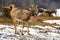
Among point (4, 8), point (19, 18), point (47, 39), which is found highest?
point (4, 8)

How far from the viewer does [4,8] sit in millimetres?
6023

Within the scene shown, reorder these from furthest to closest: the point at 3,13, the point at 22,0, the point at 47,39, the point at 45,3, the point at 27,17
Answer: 1. the point at 3,13
2. the point at 45,3
3. the point at 22,0
4. the point at 27,17
5. the point at 47,39

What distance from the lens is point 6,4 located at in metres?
5.69

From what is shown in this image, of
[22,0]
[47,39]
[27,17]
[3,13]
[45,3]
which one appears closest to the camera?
[47,39]

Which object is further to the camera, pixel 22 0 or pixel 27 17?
pixel 22 0

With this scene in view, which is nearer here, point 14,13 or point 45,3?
point 14,13

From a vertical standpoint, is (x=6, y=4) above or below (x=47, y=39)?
above

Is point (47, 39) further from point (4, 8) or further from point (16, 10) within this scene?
point (4, 8)

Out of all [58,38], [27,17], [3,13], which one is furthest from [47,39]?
[3,13]

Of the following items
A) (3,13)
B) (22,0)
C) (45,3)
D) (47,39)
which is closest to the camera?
(47,39)

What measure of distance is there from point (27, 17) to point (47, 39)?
793 millimetres

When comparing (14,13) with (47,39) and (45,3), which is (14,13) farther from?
(45,3)

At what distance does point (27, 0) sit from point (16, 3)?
1.20 ft

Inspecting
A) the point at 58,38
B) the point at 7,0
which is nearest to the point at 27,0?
the point at 7,0
